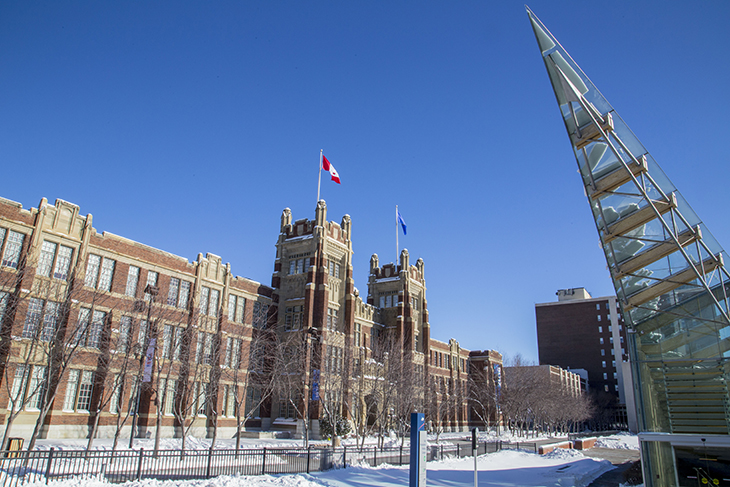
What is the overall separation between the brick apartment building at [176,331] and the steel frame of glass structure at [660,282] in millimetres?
21305

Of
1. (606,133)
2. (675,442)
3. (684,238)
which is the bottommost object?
(675,442)

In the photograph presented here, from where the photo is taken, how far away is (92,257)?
34.8 metres

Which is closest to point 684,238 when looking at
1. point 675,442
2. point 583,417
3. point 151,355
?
point 675,442

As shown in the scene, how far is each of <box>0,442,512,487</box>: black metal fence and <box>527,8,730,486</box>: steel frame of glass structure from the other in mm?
14194

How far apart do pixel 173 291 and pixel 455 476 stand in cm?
2512

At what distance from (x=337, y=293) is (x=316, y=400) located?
10894mm

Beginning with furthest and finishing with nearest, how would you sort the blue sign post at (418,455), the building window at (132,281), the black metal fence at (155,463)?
the building window at (132,281) < the black metal fence at (155,463) < the blue sign post at (418,455)

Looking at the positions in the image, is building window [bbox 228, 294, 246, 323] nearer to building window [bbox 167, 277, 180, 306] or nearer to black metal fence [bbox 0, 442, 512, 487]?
building window [bbox 167, 277, 180, 306]

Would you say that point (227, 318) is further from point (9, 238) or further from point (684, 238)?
point (684, 238)

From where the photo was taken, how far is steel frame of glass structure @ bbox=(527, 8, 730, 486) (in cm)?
1564

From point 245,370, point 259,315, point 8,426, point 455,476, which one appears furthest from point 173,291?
point 455,476

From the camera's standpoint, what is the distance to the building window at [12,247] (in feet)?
98.4

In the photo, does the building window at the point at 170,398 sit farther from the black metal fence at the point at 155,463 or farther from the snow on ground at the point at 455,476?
the snow on ground at the point at 455,476

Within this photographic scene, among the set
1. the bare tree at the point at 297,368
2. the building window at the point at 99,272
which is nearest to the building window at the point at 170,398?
the bare tree at the point at 297,368
